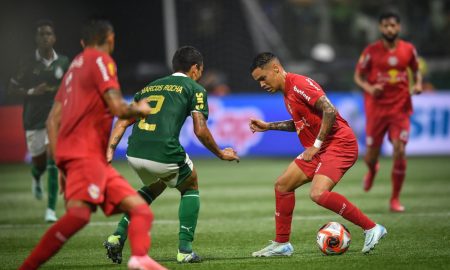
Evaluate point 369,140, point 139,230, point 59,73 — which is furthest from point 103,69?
point 369,140

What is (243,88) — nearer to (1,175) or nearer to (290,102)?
(1,175)

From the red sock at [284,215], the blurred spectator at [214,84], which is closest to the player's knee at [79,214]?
the red sock at [284,215]

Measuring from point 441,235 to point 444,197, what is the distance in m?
4.17

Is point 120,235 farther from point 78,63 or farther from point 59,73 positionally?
point 59,73

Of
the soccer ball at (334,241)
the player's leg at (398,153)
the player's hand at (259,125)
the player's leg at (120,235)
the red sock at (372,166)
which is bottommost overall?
the red sock at (372,166)

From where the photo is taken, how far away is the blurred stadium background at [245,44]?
21.7 metres

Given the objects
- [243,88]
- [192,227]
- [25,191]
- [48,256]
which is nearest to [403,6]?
[243,88]

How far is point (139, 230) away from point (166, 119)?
166 cm

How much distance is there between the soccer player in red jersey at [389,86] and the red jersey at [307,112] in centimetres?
390

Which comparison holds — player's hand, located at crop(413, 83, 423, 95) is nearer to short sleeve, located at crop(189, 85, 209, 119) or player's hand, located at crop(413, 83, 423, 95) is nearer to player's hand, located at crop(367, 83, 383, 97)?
player's hand, located at crop(367, 83, 383, 97)

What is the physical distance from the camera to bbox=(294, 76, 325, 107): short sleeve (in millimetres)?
8766

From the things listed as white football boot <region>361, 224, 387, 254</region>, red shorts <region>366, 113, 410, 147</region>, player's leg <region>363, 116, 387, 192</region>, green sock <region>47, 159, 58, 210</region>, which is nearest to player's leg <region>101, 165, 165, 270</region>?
white football boot <region>361, 224, 387, 254</region>

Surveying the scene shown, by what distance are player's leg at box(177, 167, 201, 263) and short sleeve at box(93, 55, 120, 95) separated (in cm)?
182

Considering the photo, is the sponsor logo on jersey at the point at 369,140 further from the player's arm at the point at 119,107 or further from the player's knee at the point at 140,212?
the player's arm at the point at 119,107
